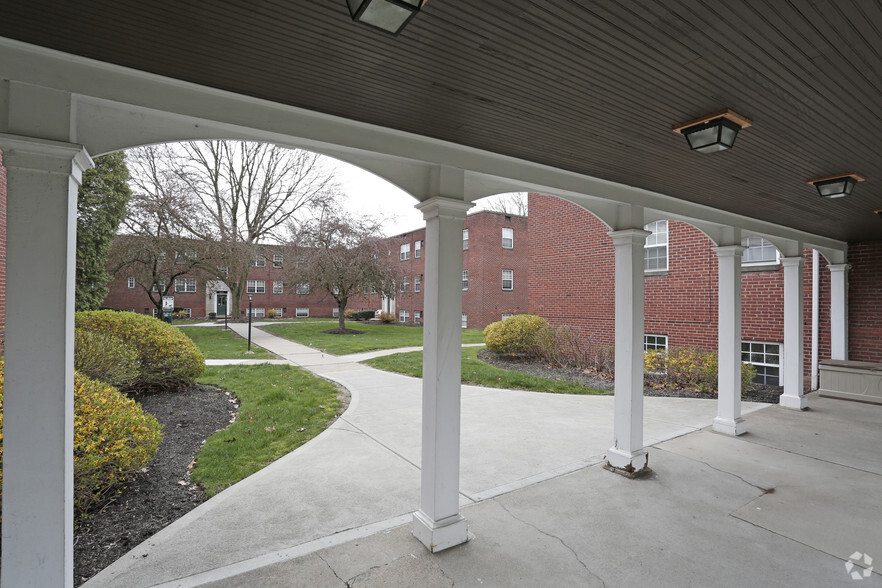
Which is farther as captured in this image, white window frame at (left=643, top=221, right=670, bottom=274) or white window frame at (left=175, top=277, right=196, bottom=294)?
white window frame at (left=175, top=277, right=196, bottom=294)

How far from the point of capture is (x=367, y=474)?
460 centimetres

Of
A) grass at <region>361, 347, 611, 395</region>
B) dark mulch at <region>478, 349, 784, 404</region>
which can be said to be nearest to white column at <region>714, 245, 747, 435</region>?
dark mulch at <region>478, 349, 784, 404</region>

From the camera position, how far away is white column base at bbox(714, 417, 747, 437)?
19.7 feet

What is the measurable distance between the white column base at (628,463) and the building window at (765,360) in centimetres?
651

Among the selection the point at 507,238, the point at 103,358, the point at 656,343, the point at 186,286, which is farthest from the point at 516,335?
the point at 186,286

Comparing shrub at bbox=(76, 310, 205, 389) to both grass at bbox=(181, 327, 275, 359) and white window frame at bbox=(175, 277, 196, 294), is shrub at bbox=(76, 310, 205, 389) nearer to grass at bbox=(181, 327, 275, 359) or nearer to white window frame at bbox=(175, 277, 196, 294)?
grass at bbox=(181, 327, 275, 359)

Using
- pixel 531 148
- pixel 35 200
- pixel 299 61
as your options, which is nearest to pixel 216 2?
pixel 299 61

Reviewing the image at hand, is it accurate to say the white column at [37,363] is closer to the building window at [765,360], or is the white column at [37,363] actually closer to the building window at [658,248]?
the building window at [658,248]

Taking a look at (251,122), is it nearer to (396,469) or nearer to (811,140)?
(396,469)

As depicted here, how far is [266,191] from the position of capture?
24641 mm

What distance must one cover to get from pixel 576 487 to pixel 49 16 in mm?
5002

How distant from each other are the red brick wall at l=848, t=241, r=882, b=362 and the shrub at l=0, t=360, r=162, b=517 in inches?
481

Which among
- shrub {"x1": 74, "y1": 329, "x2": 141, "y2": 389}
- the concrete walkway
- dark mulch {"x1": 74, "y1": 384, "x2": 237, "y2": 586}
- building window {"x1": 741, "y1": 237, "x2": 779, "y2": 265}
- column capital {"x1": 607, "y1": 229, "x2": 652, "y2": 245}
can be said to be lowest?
the concrete walkway

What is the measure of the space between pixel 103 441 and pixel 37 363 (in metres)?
1.97
